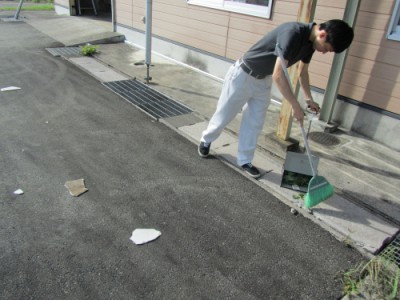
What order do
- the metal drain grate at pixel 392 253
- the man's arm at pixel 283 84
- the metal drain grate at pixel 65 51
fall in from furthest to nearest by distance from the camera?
the metal drain grate at pixel 65 51
the man's arm at pixel 283 84
the metal drain grate at pixel 392 253

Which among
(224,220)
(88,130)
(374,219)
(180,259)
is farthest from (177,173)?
(374,219)

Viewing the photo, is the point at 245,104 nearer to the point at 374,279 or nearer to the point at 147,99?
the point at 374,279

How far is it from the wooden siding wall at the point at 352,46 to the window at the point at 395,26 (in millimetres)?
58

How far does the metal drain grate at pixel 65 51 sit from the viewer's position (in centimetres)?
833

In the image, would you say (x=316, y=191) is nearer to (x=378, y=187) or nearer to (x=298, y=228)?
(x=298, y=228)

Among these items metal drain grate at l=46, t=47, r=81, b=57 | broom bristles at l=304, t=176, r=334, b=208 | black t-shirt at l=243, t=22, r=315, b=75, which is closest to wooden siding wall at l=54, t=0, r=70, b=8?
metal drain grate at l=46, t=47, r=81, b=57

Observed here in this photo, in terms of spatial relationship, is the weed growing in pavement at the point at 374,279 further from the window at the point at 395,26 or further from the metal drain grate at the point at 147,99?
the metal drain grate at the point at 147,99

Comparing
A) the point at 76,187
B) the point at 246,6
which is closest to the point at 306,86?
the point at 76,187

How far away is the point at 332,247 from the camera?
294 cm

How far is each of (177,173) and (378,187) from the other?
2.27 metres

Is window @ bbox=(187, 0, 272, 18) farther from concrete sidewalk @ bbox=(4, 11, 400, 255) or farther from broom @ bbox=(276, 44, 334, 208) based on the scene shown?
broom @ bbox=(276, 44, 334, 208)

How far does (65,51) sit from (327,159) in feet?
23.5

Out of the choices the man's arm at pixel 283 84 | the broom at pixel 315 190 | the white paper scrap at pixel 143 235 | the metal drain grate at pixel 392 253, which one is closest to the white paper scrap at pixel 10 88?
the white paper scrap at pixel 143 235

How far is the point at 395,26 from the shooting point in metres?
4.27
